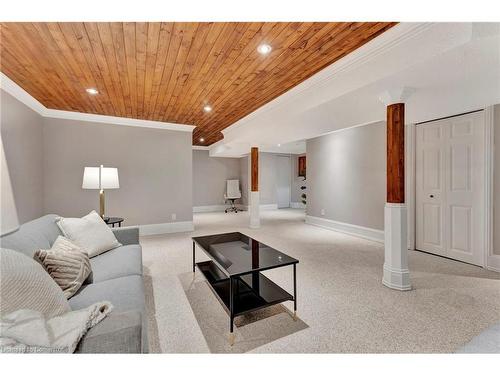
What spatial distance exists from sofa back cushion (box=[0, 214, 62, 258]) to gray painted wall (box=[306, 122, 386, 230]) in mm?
4746

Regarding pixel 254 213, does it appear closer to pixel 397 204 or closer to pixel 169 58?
pixel 397 204

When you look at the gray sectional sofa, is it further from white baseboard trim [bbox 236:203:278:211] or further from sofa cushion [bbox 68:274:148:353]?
white baseboard trim [bbox 236:203:278:211]

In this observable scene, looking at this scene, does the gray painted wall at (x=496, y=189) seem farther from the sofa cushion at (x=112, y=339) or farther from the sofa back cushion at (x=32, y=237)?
the sofa back cushion at (x=32, y=237)

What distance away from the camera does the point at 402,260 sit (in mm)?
2430

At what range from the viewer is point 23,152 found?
3420 millimetres

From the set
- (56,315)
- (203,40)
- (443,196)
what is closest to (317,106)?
(203,40)

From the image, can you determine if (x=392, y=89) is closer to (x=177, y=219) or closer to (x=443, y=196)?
(x=443, y=196)

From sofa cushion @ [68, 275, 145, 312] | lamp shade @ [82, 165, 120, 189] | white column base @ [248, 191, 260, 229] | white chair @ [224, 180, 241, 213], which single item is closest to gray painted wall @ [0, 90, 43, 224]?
lamp shade @ [82, 165, 120, 189]

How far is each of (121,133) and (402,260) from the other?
208 inches

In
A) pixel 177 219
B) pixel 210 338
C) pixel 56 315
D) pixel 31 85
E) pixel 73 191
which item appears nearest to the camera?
pixel 56 315

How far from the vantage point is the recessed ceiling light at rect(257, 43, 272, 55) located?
223cm

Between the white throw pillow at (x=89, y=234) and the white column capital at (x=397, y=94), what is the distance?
324cm


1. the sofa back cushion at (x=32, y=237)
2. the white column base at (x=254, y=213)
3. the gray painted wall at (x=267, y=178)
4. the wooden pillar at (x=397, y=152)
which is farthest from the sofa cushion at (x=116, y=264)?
the gray painted wall at (x=267, y=178)

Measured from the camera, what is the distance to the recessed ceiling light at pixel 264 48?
223cm
